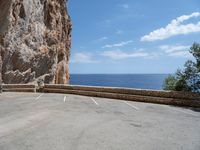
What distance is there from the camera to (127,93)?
16.9 meters

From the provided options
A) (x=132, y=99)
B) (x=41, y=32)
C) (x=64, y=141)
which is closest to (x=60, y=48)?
(x=41, y=32)

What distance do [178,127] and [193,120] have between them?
1.87 metres

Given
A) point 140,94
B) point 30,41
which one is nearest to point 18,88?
point 30,41

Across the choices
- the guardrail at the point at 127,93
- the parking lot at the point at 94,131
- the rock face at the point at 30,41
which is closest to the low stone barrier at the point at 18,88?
the guardrail at the point at 127,93

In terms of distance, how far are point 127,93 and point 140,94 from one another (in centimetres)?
105

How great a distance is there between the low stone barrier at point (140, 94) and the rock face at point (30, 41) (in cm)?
880

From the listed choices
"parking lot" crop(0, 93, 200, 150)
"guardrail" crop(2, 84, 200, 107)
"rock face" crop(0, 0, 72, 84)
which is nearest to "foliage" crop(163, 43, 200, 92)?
"guardrail" crop(2, 84, 200, 107)

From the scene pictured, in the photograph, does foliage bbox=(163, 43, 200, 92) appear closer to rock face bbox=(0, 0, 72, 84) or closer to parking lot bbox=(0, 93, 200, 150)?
parking lot bbox=(0, 93, 200, 150)

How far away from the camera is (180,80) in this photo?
1728 cm

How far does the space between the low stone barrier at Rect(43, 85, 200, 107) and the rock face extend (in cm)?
880

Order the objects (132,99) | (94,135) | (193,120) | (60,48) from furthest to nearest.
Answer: (60,48) → (132,99) → (193,120) → (94,135)

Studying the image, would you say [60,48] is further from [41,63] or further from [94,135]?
[94,135]

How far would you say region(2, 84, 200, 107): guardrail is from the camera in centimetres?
1469

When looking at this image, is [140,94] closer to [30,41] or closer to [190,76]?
[190,76]
